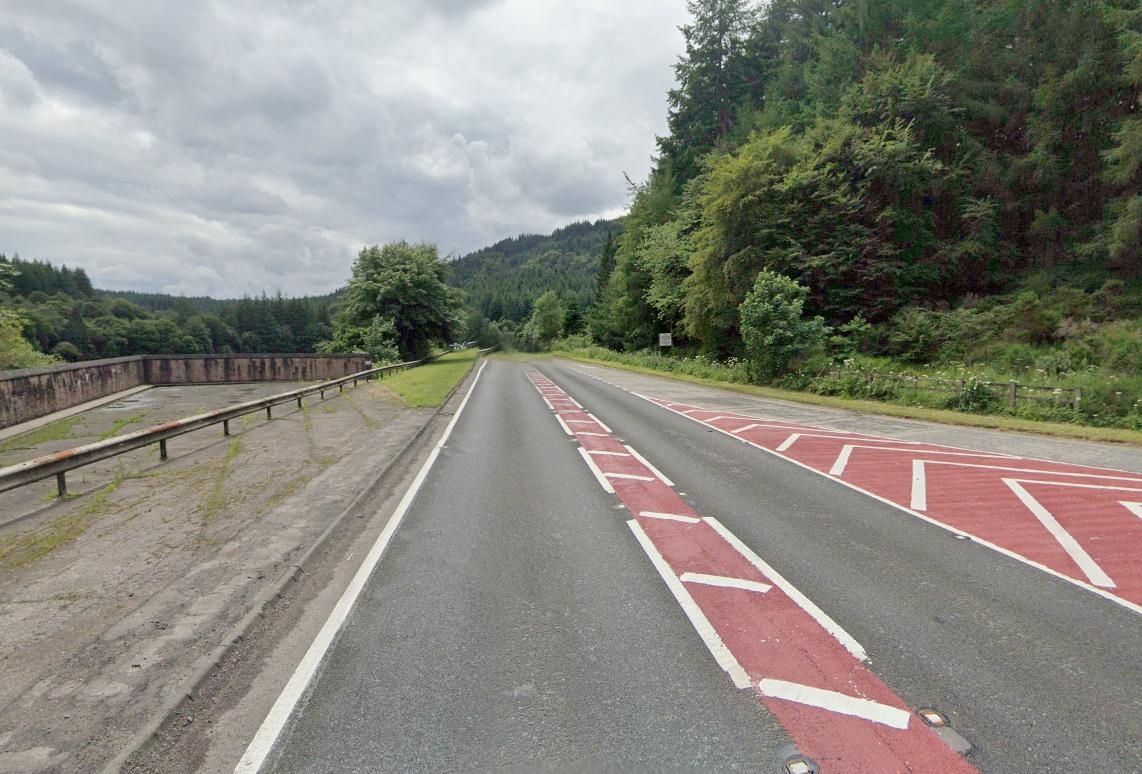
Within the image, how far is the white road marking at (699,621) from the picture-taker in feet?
11.7

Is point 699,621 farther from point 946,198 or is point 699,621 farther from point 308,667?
point 946,198

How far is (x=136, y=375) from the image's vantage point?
41.6 meters

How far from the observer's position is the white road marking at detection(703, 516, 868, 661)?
3889mm

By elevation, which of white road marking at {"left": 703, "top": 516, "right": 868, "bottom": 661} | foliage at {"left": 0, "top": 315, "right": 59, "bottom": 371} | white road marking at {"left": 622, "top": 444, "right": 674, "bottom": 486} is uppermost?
foliage at {"left": 0, "top": 315, "right": 59, "bottom": 371}

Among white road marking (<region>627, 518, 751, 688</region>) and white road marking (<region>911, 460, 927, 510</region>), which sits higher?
white road marking (<region>911, 460, 927, 510</region>)

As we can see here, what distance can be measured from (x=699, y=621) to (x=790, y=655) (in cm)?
74

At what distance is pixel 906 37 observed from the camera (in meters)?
33.5

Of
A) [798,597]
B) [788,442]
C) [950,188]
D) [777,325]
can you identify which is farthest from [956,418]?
[950,188]

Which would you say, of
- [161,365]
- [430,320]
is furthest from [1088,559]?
[161,365]

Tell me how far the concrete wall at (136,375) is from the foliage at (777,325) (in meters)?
26.3

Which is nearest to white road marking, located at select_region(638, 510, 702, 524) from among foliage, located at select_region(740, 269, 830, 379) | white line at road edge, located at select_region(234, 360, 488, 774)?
white line at road edge, located at select_region(234, 360, 488, 774)

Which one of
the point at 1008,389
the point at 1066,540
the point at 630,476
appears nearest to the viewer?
the point at 1066,540

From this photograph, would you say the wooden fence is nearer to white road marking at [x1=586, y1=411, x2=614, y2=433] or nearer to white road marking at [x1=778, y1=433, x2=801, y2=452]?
white road marking at [x1=778, y1=433, x2=801, y2=452]

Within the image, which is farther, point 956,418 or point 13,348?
point 13,348
